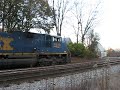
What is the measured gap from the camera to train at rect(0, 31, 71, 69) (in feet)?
78.2

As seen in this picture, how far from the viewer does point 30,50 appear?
2683 centimetres

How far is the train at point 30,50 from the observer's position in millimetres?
23844

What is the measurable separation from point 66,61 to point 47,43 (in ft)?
12.2

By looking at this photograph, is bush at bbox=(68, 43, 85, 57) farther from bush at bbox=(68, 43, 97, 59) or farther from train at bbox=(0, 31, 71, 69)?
train at bbox=(0, 31, 71, 69)

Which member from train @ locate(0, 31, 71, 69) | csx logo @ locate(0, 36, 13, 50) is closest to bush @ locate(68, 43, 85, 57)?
train @ locate(0, 31, 71, 69)

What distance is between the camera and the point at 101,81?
14867 mm

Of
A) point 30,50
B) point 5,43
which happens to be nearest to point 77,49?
point 30,50

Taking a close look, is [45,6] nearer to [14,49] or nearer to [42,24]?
Result: [42,24]

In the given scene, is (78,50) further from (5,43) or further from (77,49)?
(5,43)

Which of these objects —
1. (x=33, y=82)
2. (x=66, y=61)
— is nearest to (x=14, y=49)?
(x=66, y=61)

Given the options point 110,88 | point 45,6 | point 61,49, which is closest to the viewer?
point 110,88

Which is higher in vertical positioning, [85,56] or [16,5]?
[16,5]

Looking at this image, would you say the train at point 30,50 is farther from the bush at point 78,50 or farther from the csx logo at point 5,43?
the bush at point 78,50

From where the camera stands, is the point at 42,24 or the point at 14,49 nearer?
the point at 14,49
